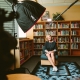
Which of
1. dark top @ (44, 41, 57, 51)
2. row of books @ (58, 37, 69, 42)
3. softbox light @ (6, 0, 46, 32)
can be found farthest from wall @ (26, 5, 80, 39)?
softbox light @ (6, 0, 46, 32)

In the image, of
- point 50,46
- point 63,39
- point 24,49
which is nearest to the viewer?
point 50,46

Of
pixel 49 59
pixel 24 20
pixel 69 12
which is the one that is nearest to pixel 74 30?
pixel 69 12

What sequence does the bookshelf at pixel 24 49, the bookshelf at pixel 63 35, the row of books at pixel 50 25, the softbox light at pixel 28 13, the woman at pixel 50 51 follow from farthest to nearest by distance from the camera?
the row of books at pixel 50 25 → the bookshelf at pixel 63 35 → the bookshelf at pixel 24 49 → the woman at pixel 50 51 → the softbox light at pixel 28 13

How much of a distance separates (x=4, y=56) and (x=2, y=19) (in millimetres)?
101

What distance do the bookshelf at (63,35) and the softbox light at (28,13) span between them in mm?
5555

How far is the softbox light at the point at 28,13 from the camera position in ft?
3.32

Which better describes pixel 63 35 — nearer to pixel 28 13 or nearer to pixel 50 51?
pixel 50 51

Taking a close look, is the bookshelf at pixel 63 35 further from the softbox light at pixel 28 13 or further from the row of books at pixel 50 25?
the softbox light at pixel 28 13

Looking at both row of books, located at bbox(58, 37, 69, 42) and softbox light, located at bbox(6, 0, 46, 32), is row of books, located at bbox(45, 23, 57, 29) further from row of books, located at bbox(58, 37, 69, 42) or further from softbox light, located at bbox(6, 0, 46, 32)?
softbox light, located at bbox(6, 0, 46, 32)

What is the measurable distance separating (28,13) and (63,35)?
5.82 meters

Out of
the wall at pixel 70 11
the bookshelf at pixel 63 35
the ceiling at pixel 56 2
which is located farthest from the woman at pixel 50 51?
the wall at pixel 70 11

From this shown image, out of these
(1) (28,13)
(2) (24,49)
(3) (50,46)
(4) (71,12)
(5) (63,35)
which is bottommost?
(2) (24,49)

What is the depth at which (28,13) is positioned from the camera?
3.41ft

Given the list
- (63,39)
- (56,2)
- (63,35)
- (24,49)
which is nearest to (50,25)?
(63,35)
